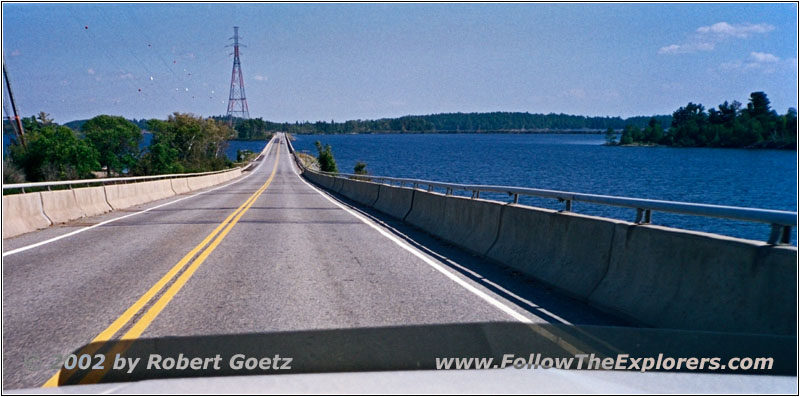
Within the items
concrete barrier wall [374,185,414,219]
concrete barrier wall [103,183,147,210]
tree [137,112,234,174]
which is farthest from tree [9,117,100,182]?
concrete barrier wall [374,185,414,219]

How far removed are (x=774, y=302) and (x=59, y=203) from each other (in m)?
17.1

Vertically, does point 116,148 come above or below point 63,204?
above

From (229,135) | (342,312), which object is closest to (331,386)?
(342,312)

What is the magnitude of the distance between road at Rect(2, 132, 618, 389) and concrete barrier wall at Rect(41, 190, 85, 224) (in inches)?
90.6

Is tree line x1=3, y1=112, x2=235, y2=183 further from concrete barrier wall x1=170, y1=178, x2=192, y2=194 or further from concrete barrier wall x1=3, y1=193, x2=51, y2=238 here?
concrete barrier wall x1=3, y1=193, x2=51, y2=238

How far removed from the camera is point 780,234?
17.5ft

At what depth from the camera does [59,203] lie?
17.3 m

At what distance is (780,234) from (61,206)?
17171 millimetres

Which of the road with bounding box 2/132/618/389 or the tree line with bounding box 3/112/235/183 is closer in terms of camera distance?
the road with bounding box 2/132/618/389

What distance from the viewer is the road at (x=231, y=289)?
627 cm

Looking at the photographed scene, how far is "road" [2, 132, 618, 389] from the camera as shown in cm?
627

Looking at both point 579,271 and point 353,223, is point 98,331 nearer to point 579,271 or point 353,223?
point 579,271

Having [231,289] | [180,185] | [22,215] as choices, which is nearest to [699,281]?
[231,289]

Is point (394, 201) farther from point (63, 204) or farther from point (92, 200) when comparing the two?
point (63, 204)
